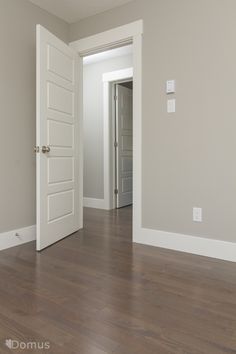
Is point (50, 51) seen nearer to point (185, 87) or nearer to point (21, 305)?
point (185, 87)

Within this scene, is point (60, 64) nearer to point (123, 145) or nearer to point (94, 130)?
point (94, 130)

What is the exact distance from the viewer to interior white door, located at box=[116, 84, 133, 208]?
15.8 feet

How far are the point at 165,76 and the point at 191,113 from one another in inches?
17.8

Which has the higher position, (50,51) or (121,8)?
(121,8)

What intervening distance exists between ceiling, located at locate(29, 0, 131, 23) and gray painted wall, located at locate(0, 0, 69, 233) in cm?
11

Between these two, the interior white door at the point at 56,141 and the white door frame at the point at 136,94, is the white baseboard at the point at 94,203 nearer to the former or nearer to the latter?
the interior white door at the point at 56,141

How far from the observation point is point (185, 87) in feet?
8.38

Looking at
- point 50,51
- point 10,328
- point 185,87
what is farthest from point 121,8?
point 10,328

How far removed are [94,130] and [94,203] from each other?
1.25 metres

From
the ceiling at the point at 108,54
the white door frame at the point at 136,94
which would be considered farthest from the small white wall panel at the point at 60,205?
the ceiling at the point at 108,54

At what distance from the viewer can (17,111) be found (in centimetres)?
277

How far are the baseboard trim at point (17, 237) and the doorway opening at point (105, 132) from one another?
6.17ft

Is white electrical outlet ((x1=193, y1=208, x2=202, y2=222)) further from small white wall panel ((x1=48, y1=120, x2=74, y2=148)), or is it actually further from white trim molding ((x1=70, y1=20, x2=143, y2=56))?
white trim molding ((x1=70, y1=20, x2=143, y2=56))

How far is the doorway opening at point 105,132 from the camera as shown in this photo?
4629 millimetres
